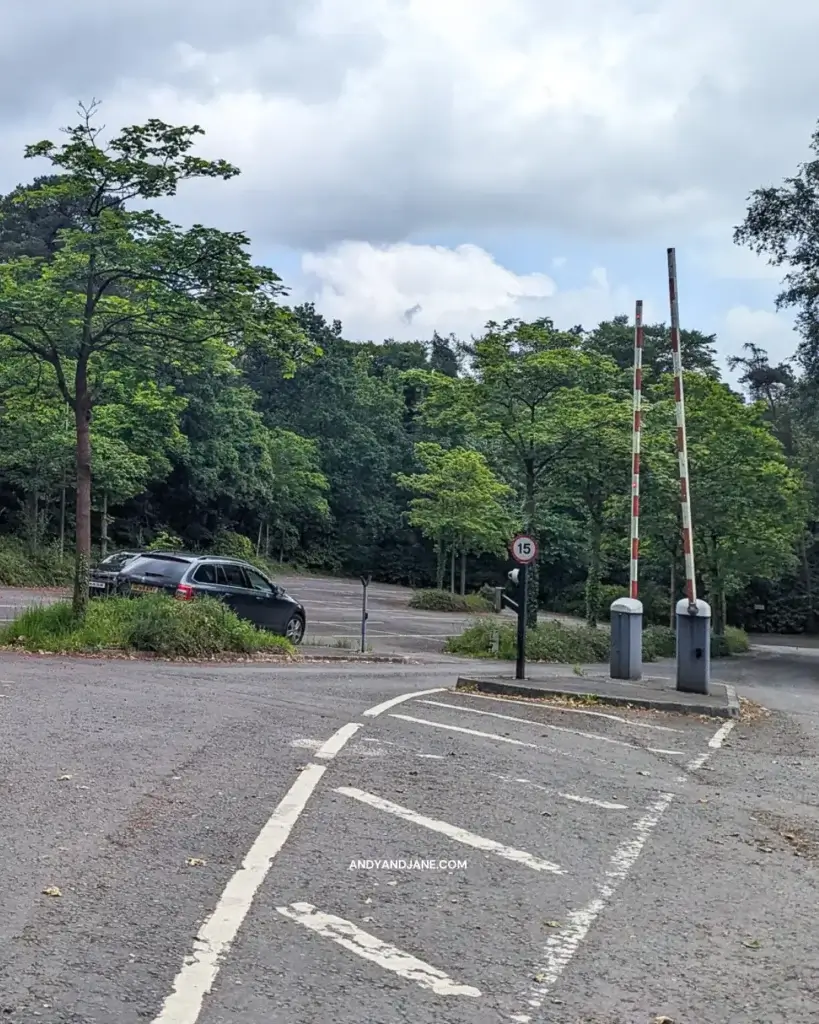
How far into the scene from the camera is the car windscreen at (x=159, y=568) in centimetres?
1827

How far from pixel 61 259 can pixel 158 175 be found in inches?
72.3

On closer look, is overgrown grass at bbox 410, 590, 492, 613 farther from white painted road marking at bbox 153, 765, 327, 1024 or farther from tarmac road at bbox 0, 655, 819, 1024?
white painted road marking at bbox 153, 765, 327, 1024

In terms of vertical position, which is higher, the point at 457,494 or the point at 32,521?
the point at 457,494

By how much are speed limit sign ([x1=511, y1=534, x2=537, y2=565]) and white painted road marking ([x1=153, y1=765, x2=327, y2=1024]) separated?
848 cm

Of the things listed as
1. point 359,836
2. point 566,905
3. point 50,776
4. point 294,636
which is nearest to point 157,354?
point 294,636

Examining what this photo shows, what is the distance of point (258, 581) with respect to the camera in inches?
798

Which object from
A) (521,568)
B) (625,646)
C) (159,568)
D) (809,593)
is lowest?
(809,593)

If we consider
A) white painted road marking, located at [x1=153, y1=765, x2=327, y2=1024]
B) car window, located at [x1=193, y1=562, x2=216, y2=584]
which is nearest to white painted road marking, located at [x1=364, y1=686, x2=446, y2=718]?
white painted road marking, located at [x1=153, y1=765, x2=327, y2=1024]

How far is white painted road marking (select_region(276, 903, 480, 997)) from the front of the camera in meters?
3.86

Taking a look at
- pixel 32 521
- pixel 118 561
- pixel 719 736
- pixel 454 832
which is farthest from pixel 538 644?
pixel 32 521

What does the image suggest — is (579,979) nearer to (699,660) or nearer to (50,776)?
(50,776)

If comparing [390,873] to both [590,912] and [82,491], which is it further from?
[82,491]

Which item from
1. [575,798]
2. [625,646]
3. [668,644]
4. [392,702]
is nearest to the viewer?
[575,798]

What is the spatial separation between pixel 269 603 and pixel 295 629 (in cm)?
118
